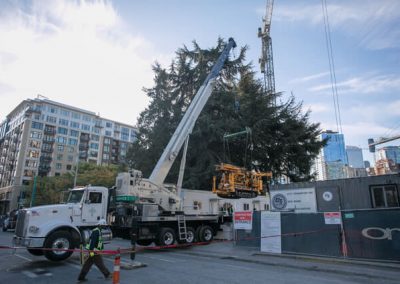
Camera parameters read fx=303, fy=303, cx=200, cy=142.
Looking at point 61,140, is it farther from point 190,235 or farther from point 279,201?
point 279,201

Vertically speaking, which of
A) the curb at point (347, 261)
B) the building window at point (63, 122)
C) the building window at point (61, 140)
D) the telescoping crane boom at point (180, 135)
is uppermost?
the building window at point (63, 122)

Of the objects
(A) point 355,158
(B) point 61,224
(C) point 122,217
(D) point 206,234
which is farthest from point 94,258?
(A) point 355,158

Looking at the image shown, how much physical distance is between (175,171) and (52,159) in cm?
6938

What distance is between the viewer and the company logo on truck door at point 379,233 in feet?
37.1

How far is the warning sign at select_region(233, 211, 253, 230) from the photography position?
1602 cm

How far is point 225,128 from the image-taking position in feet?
98.2

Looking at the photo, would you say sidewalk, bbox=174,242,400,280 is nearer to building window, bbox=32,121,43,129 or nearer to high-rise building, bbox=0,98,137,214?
high-rise building, bbox=0,98,137,214

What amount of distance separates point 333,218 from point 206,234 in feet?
26.7

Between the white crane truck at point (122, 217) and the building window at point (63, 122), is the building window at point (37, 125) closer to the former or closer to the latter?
the building window at point (63, 122)

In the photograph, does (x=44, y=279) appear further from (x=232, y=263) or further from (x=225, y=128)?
(x=225, y=128)

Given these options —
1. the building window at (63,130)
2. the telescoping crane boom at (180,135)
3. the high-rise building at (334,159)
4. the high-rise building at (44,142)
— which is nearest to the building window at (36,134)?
the high-rise building at (44,142)

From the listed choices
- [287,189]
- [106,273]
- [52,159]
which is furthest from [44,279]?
[52,159]

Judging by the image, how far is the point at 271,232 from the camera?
48.6 ft

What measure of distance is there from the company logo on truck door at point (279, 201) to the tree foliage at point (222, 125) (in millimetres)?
9357
